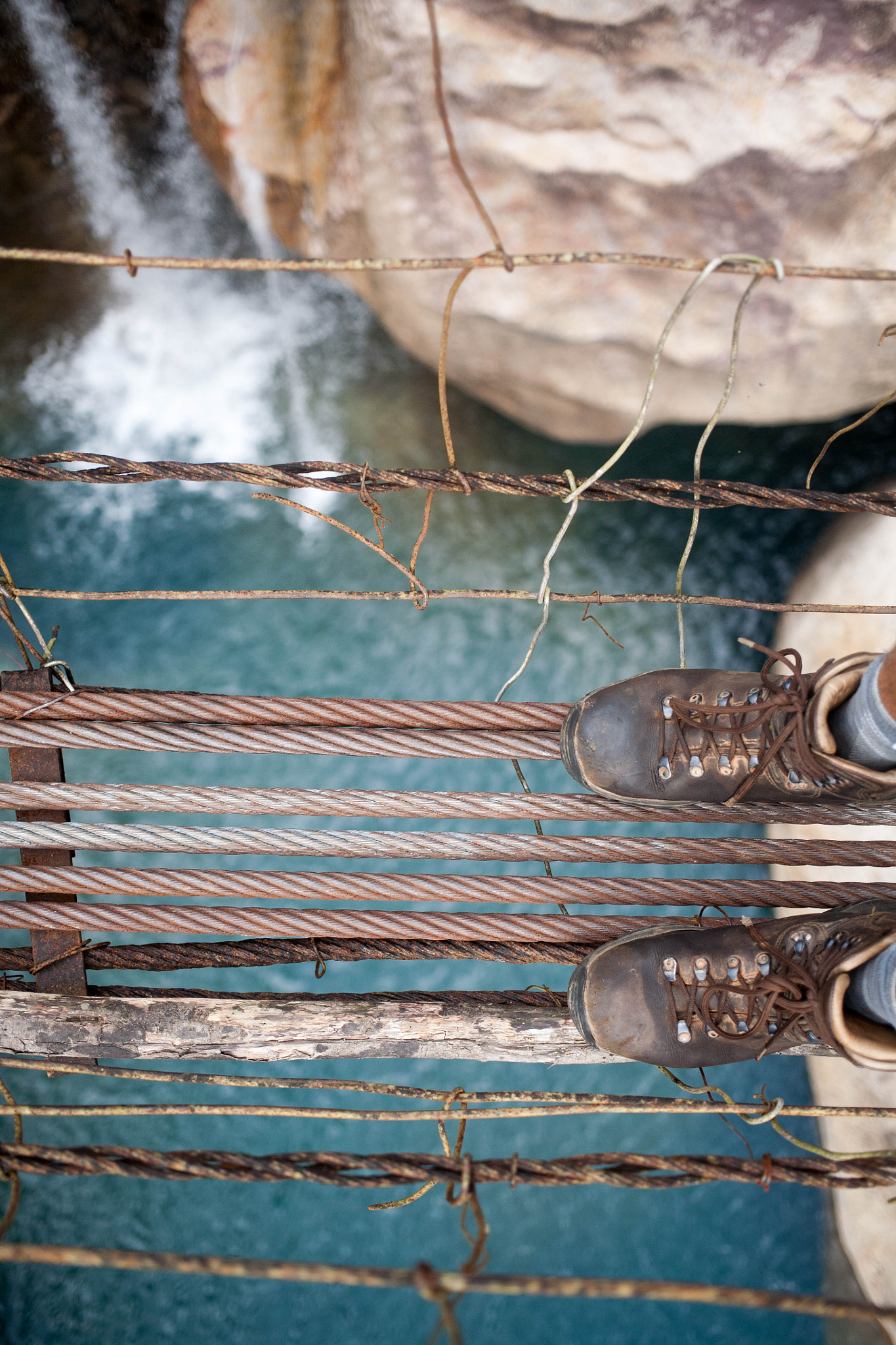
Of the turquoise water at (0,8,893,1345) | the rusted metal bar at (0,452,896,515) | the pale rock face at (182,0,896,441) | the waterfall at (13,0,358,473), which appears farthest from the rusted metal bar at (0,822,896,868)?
the waterfall at (13,0,358,473)

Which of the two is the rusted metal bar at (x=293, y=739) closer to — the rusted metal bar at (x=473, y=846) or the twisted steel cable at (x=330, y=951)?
the rusted metal bar at (x=473, y=846)

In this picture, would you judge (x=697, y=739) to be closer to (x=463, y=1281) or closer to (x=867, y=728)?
(x=867, y=728)

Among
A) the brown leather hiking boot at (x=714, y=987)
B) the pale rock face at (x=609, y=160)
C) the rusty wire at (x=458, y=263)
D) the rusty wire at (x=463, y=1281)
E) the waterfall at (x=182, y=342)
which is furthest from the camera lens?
the waterfall at (x=182, y=342)

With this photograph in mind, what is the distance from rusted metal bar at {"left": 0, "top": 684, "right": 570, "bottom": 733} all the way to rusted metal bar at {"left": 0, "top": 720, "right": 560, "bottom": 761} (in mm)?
14

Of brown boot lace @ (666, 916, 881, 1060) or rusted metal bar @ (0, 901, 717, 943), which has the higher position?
rusted metal bar @ (0, 901, 717, 943)

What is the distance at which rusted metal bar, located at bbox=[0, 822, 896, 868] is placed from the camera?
1158 millimetres

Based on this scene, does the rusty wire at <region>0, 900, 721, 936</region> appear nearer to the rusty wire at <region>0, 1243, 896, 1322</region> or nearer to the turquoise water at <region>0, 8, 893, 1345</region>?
the rusty wire at <region>0, 1243, 896, 1322</region>

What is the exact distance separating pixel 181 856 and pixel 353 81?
7.18ft

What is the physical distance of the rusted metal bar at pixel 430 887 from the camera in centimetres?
117

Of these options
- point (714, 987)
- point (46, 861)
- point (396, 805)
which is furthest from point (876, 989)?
point (46, 861)

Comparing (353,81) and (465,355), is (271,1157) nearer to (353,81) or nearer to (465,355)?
(465,355)

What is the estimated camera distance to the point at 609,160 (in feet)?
6.42

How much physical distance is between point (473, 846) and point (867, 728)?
55cm

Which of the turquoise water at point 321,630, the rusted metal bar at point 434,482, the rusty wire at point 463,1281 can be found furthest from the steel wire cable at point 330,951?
the turquoise water at point 321,630
